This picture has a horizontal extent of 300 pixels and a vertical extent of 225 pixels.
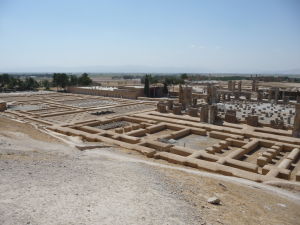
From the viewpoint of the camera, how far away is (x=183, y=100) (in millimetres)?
30938

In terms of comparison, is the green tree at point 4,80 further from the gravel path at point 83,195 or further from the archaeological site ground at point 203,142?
the gravel path at point 83,195

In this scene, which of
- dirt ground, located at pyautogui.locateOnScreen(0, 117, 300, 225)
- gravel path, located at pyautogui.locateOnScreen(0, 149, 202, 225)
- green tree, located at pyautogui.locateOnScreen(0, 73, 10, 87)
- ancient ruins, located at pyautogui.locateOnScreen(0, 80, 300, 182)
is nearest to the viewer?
gravel path, located at pyautogui.locateOnScreen(0, 149, 202, 225)

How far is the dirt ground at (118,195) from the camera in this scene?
17.3 feet

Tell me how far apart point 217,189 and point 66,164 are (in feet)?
17.5

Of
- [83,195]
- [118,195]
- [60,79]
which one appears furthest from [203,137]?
[60,79]

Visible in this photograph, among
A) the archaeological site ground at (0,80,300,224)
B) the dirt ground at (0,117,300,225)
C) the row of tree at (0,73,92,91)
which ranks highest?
the row of tree at (0,73,92,91)

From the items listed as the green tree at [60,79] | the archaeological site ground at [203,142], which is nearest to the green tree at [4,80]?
the green tree at [60,79]

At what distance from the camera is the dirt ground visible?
17.3 feet

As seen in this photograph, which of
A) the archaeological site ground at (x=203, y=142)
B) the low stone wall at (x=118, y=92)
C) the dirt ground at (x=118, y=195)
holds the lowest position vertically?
the archaeological site ground at (x=203, y=142)

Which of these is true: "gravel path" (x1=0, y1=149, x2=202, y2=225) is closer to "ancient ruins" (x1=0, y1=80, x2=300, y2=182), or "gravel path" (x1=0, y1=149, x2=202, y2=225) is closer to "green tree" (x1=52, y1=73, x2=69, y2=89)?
"ancient ruins" (x1=0, y1=80, x2=300, y2=182)

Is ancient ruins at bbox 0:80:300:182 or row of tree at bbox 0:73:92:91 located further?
row of tree at bbox 0:73:92:91

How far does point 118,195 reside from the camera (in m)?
6.49

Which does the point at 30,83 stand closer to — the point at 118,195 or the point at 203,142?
the point at 203,142

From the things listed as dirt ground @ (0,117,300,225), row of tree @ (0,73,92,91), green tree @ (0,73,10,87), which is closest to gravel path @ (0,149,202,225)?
dirt ground @ (0,117,300,225)
